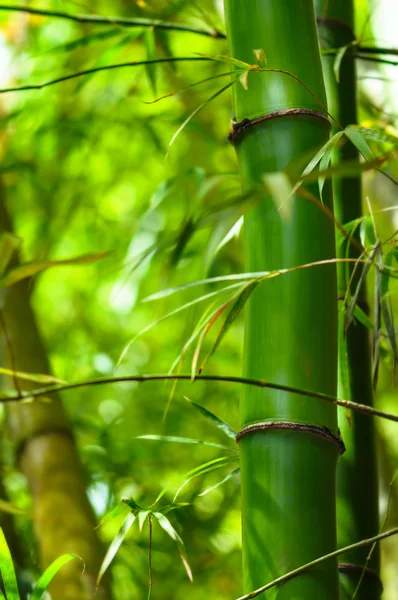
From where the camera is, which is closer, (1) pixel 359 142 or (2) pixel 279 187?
(2) pixel 279 187

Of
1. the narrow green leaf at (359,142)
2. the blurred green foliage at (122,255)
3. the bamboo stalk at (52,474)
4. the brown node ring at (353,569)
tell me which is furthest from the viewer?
the blurred green foliage at (122,255)

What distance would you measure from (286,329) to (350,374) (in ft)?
0.55

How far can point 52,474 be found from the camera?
0.95m

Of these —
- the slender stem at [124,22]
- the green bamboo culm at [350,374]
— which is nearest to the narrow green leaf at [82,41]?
the slender stem at [124,22]

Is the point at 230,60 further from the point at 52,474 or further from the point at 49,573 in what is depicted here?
the point at 52,474

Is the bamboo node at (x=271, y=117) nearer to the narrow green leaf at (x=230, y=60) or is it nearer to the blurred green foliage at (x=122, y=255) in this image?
the narrow green leaf at (x=230, y=60)

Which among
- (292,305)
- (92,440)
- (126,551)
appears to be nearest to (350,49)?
(292,305)

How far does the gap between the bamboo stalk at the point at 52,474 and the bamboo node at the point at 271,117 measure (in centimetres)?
41

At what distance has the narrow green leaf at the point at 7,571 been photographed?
50 centimetres

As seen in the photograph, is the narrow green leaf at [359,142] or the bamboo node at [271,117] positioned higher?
the bamboo node at [271,117]

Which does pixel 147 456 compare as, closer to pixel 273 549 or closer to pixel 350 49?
pixel 350 49

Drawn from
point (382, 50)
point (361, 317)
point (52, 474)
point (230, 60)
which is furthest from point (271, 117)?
point (52, 474)

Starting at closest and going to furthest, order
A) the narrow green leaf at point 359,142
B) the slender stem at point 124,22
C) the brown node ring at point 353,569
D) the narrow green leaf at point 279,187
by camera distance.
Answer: the narrow green leaf at point 279,187 < the narrow green leaf at point 359,142 < the brown node ring at point 353,569 < the slender stem at point 124,22

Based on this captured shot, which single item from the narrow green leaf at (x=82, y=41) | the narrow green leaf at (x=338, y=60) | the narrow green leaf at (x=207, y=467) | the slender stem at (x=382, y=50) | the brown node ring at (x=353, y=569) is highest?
the narrow green leaf at (x=82, y=41)
